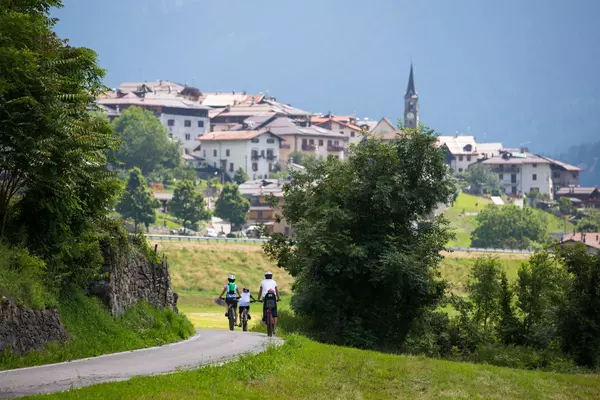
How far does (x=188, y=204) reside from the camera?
436 feet

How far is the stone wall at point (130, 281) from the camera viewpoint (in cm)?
2266

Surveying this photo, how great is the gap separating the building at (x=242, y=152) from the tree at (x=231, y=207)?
4530 centimetres

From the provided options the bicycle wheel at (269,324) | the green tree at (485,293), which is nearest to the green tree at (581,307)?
the green tree at (485,293)

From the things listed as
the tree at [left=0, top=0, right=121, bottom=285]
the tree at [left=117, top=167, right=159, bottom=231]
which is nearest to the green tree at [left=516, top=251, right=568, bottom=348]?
the tree at [left=0, top=0, right=121, bottom=285]

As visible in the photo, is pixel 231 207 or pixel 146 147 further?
pixel 146 147

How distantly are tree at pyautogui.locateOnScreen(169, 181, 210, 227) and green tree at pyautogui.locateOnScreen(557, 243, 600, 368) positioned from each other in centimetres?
9287

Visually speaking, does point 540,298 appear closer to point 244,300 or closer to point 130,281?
point 244,300

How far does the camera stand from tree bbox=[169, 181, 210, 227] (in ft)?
436

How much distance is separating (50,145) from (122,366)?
4046 millimetres

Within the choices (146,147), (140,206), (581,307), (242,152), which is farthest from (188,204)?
(581,307)

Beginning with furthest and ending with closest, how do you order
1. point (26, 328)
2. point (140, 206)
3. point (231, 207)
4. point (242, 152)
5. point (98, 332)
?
point (242, 152) → point (231, 207) → point (140, 206) → point (98, 332) → point (26, 328)

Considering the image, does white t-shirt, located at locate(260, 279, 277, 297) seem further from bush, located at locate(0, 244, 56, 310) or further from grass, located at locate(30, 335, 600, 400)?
bush, located at locate(0, 244, 56, 310)

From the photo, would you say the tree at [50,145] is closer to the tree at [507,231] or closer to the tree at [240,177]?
the tree at [507,231]

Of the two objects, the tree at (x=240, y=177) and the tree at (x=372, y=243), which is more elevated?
the tree at (x=240, y=177)
